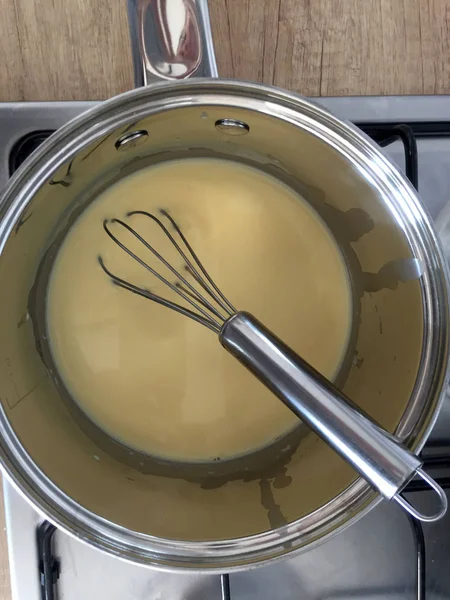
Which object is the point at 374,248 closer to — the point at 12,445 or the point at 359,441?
the point at 359,441

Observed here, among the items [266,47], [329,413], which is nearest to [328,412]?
[329,413]

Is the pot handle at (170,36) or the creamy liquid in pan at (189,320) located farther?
the creamy liquid in pan at (189,320)

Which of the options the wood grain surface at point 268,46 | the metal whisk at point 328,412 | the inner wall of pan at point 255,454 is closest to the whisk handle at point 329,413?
the metal whisk at point 328,412

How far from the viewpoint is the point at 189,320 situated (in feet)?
1.98

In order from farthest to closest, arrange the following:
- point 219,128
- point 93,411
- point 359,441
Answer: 1. point 93,411
2. point 219,128
3. point 359,441

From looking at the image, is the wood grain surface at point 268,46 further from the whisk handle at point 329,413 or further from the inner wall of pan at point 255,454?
the whisk handle at point 329,413

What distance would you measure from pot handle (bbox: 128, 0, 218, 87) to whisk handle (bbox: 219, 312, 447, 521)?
193 millimetres

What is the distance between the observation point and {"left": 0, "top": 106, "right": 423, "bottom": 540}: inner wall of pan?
1.45 feet

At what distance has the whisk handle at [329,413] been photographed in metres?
0.34

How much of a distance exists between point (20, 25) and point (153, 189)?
0.20 metres

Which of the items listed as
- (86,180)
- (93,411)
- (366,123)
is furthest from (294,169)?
(93,411)

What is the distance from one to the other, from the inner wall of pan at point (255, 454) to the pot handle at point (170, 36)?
33 mm

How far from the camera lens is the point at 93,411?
58 cm

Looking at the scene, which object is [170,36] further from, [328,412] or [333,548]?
[333,548]
